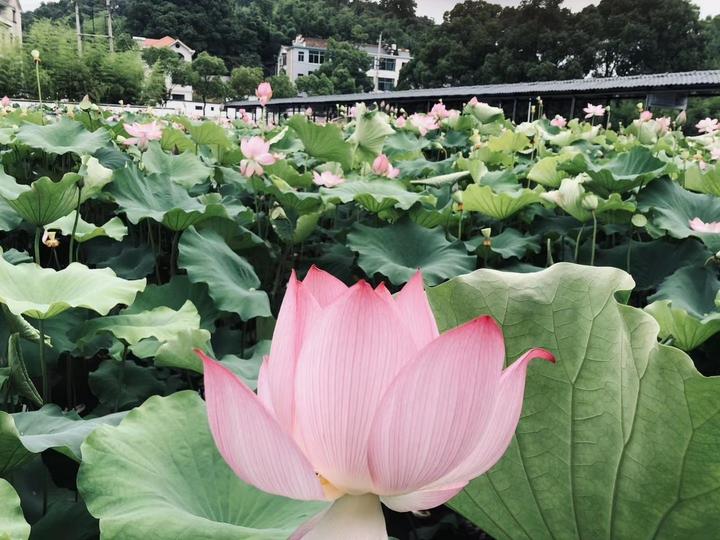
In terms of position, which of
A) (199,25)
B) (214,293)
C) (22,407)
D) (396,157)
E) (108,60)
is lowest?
(22,407)

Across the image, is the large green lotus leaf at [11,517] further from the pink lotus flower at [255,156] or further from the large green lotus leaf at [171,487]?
the pink lotus flower at [255,156]

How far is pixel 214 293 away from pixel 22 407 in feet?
0.98

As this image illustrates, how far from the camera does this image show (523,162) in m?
2.30

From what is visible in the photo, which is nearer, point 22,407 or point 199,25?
point 22,407

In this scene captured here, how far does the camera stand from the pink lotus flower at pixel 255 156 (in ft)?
4.46

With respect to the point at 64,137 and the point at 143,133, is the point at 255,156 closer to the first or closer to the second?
the point at 143,133

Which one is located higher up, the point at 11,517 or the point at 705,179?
the point at 705,179

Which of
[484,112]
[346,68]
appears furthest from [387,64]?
[484,112]

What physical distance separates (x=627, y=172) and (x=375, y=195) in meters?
0.63

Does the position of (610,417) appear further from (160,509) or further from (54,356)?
(54,356)

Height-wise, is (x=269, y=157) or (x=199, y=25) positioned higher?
(x=199, y=25)

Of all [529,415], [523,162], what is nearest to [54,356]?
[529,415]

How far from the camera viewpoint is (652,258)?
4.32 ft

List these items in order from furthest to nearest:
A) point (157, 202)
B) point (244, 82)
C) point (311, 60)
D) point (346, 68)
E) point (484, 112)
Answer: point (311, 60)
point (346, 68)
point (244, 82)
point (484, 112)
point (157, 202)
